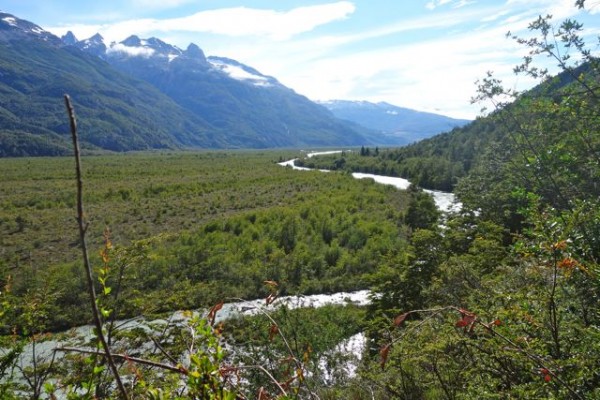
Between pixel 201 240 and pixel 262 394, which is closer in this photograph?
pixel 262 394

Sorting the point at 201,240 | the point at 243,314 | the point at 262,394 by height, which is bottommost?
the point at 201,240

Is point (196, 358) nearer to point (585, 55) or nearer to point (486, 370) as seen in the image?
point (486, 370)

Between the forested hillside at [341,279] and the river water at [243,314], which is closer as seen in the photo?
the forested hillside at [341,279]

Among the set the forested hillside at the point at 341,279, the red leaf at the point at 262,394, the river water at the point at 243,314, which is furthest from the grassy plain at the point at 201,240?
the red leaf at the point at 262,394

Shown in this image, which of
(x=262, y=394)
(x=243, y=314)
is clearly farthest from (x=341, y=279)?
(x=262, y=394)

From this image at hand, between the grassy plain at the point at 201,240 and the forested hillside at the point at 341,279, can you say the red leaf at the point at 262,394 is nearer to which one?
the forested hillside at the point at 341,279

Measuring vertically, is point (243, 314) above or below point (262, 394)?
below

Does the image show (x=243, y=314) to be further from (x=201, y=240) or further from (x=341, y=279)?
(x=201, y=240)

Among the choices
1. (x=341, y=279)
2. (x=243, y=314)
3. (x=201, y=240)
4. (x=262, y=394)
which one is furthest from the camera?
(x=201, y=240)

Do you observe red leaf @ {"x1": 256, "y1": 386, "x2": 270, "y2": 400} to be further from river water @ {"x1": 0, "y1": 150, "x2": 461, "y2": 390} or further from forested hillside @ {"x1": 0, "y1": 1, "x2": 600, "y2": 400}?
river water @ {"x1": 0, "y1": 150, "x2": 461, "y2": 390}

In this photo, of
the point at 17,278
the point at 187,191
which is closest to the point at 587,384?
the point at 17,278

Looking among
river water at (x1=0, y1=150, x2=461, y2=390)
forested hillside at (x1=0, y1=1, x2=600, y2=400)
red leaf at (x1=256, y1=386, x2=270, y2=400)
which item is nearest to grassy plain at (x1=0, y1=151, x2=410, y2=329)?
forested hillside at (x1=0, y1=1, x2=600, y2=400)

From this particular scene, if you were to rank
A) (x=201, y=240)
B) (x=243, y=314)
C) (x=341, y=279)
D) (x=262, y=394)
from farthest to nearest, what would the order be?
(x=201, y=240)
(x=341, y=279)
(x=243, y=314)
(x=262, y=394)

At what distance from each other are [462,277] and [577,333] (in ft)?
13.2
